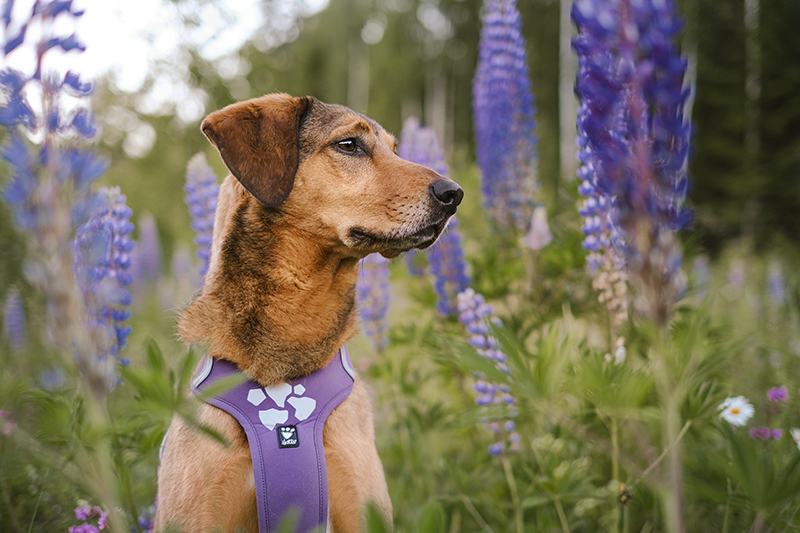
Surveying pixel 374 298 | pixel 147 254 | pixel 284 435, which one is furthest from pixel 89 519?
pixel 147 254

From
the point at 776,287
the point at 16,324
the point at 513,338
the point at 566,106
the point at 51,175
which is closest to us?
the point at 51,175

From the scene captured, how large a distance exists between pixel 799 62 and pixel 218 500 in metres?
16.0

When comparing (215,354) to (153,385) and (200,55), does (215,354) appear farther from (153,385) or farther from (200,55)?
(200,55)

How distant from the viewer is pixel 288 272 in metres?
2.29

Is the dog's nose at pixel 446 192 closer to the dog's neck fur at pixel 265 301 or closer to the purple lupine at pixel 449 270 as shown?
the dog's neck fur at pixel 265 301

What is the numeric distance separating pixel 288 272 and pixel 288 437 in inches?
27.5

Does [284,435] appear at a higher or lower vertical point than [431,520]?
lower

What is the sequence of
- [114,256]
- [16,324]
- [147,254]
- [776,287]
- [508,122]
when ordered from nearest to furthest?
[114,256] < [508,122] < [16,324] < [776,287] < [147,254]

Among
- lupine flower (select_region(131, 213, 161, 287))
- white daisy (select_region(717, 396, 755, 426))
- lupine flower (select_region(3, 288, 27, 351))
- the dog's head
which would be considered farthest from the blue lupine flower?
lupine flower (select_region(131, 213, 161, 287))

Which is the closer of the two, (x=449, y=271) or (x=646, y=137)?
(x=646, y=137)

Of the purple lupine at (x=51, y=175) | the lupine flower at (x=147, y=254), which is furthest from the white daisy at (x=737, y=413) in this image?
the lupine flower at (x=147, y=254)

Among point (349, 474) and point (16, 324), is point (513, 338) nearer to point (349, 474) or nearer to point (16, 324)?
point (349, 474)

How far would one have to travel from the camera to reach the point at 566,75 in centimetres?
1255

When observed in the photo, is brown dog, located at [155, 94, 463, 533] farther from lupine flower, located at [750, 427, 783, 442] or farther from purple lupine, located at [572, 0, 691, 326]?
lupine flower, located at [750, 427, 783, 442]
